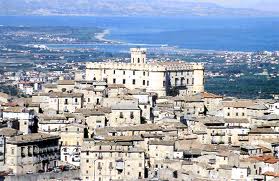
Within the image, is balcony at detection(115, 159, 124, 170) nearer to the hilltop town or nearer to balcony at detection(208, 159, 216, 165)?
the hilltop town

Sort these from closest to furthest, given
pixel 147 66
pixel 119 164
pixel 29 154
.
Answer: pixel 119 164, pixel 29 154, pixel 147 66

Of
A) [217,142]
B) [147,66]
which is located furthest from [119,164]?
[147,66]

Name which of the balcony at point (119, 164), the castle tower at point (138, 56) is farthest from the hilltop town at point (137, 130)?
the castle tower at point (138, 56)

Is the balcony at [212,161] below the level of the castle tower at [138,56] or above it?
below

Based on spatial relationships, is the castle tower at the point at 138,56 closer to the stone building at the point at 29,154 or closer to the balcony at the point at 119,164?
the stone building at the point at 29,154

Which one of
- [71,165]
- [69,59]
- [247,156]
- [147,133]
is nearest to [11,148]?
[71,165]

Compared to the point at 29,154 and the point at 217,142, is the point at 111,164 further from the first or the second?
the point at 217,142

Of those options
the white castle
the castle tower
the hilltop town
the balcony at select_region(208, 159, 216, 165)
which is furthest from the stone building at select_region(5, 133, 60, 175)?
the castle tower
